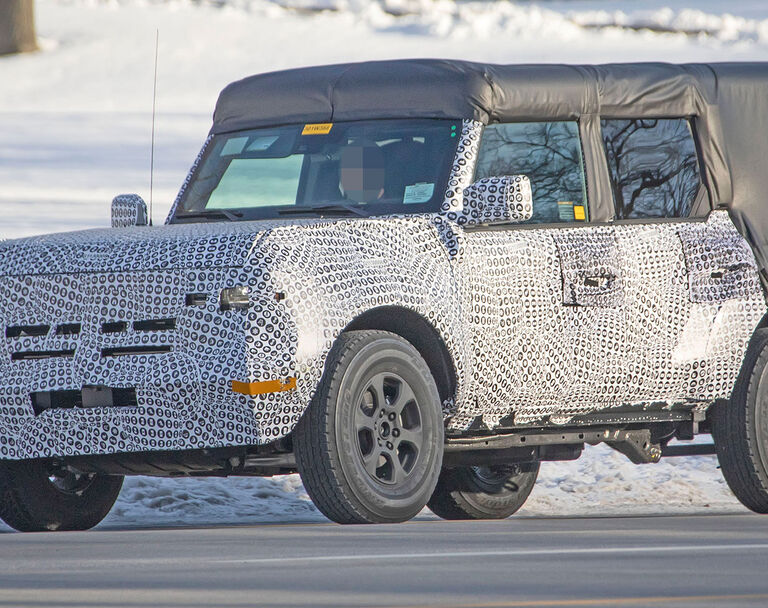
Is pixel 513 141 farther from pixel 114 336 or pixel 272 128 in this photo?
pixel 114 336

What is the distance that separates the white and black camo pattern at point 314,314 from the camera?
811 centimetres

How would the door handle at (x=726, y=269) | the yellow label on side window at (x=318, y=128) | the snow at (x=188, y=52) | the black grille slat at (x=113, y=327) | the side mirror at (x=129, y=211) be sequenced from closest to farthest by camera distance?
the black grille slat at (x=113, y=327) → the yellow label on side window at (x=318, y=128) → the door handle at (x=726, y=269) → the side mirror at (x=129, y=211) → the snow at (x=188, y=52)

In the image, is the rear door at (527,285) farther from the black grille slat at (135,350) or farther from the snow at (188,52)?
the snow at (188,52)

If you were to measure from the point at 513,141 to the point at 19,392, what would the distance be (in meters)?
2.73

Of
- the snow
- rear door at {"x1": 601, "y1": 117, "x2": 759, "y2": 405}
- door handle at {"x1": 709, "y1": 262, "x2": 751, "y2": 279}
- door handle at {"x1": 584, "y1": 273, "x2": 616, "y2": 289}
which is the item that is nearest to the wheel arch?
door handle at {"x1": 584, "y1": 273, "x2": 616, "y2": 289}

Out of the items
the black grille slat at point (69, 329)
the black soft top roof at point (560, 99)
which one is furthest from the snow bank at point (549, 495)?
the black grille slat at point (69, 329)

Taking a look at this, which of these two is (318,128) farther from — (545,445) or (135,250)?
(545,445)

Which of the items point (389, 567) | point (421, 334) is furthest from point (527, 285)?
point (389, 567)

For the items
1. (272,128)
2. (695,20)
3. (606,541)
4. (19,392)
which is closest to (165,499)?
(272,128)

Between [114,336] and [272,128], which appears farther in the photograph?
[272,128]

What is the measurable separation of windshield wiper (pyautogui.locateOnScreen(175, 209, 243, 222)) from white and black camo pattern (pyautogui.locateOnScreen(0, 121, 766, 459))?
1.98 feet

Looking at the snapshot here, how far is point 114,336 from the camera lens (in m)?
8.28

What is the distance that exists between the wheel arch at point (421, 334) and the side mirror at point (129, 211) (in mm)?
1927

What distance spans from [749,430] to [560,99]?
1.88m
